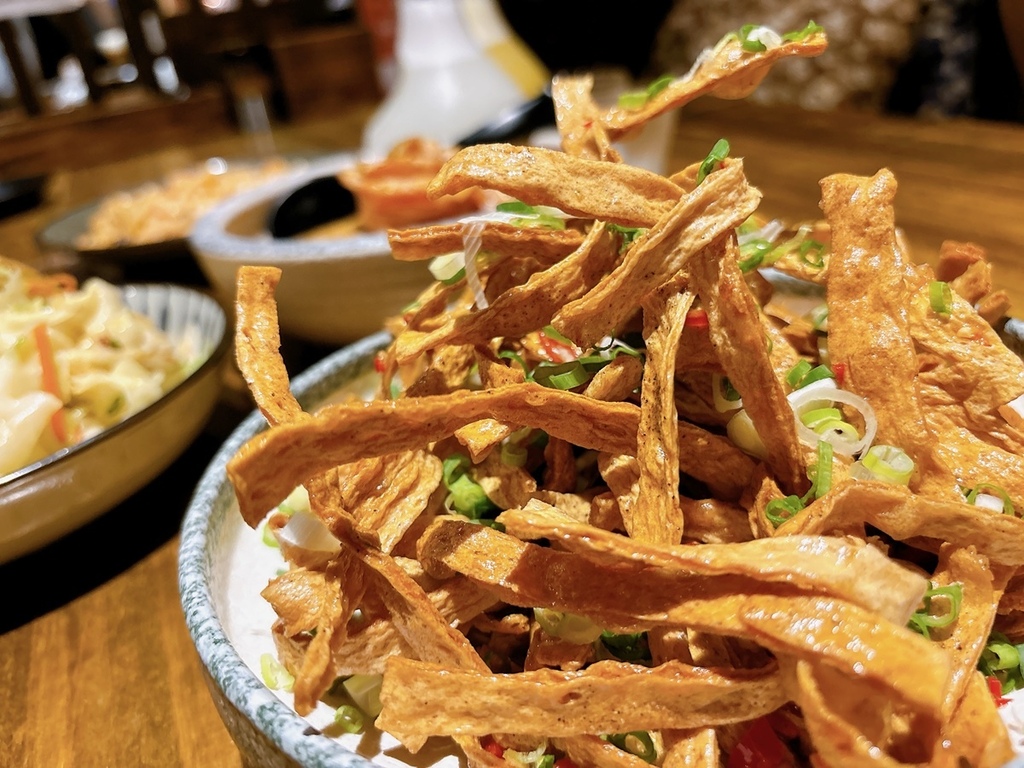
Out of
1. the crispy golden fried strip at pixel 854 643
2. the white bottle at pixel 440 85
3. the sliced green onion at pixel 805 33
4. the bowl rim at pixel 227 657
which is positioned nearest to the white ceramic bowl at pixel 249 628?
the bowl rim at pixel 227 657

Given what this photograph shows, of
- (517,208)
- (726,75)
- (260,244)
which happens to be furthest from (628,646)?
(260,244)

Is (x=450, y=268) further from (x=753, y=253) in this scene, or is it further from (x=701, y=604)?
(x=701, y=604)

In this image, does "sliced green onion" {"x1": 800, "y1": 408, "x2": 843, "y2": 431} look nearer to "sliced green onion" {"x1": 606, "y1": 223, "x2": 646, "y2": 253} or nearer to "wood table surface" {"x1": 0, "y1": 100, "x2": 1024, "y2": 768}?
"sliced green onion" {"x1": 606, "y1": 223, "x2": 646, "y2": 253}

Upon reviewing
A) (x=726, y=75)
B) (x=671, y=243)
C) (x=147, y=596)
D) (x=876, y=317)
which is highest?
(x=726, y=75)

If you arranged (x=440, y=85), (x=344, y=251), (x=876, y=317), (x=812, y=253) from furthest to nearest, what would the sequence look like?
1. (x=440, y=85)
2. (x=344, y=251)
3. (x=812, y=253)
4. (x=876, y=317)

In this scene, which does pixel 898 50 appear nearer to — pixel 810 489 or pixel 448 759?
pixel 810 489

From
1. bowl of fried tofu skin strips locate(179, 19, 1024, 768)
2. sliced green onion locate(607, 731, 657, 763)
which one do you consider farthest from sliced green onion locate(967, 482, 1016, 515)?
sliced green onion locate(607, 731, 657, 763)

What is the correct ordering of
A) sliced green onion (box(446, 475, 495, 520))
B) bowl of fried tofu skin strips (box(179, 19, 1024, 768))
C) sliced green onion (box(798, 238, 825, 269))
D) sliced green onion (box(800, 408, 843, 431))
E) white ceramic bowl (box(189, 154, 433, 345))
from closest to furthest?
bowl of fried tofu skin strips (box(179, 19, 1024, 768)) → sliced green onion (box(800, 408, 843, 431)) → sliced green onion (box(446, 475, 495, 520)) → sliced green onion (box(798, 238, 825, 269)) → white ceramic bowl (box(189, 154, 433, 345))

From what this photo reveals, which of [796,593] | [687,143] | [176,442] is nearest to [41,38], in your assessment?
[687,143]
